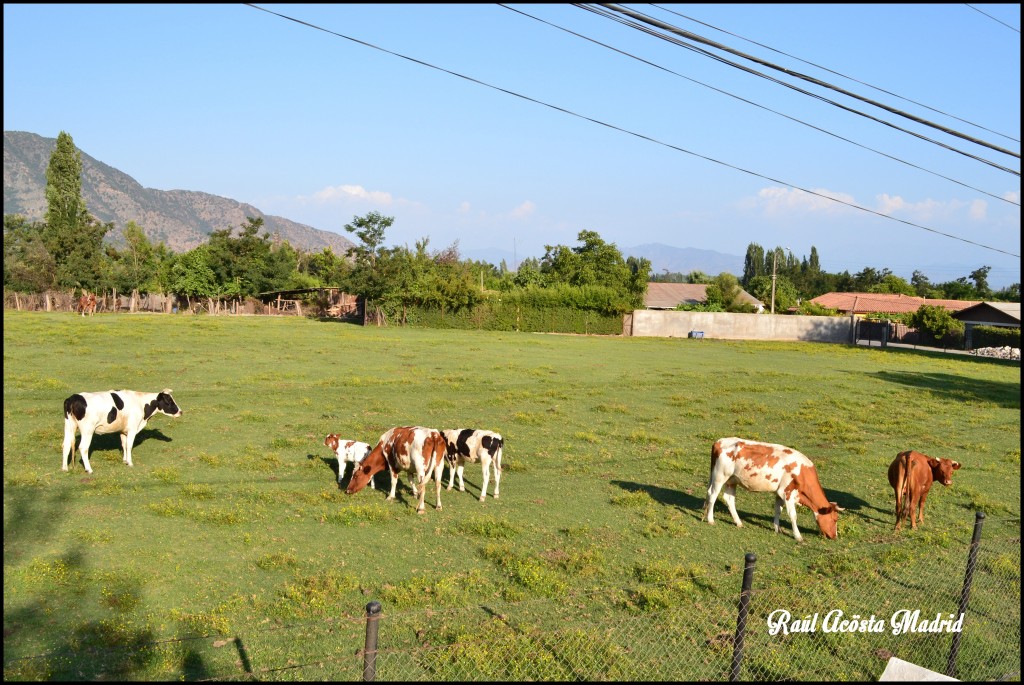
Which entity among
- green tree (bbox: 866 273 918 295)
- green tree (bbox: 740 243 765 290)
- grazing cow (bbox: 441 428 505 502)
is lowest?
grazing cow (bbox: 441 428 505 502)

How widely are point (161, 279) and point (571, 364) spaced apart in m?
61.6

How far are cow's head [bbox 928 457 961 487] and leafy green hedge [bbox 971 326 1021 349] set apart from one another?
54872 millimetres

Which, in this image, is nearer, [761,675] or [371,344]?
[761,675]

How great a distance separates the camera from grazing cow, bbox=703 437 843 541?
11.5 meters

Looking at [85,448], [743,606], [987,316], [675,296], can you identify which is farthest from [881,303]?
[743,606]

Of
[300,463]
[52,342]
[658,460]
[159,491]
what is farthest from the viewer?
[52,342]

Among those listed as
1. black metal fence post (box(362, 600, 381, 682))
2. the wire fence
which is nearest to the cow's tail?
the wire fence

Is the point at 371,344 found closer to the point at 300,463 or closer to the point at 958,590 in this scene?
the point at 300,463

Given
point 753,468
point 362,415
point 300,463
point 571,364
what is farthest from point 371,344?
point 753,468

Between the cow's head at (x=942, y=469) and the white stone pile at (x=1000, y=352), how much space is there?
4993 cm

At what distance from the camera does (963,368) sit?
42.6m

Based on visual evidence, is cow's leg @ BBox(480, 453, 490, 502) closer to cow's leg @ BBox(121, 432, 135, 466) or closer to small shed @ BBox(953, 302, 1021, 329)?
cow's leg @ BBox(121, 432, 135, 466)

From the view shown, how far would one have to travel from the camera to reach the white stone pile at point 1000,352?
53.8 meters

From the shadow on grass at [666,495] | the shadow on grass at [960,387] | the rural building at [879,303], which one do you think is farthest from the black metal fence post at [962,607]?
the rural building at [879,303]
